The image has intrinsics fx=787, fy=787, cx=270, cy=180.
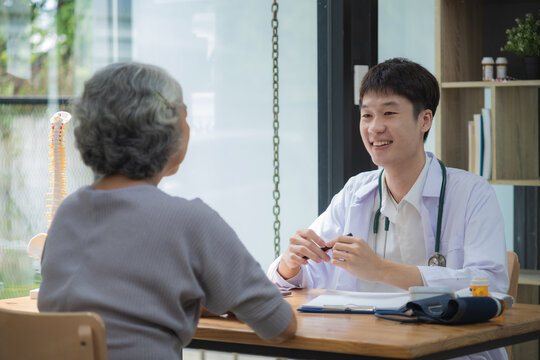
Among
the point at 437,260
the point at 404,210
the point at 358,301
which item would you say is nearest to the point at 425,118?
the point at 404,210

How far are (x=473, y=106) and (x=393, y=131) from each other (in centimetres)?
139

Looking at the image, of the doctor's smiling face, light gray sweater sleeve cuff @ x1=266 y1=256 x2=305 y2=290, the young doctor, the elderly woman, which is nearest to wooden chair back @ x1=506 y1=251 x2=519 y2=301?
the young doctor

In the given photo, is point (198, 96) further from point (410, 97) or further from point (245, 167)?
point (410, 97)

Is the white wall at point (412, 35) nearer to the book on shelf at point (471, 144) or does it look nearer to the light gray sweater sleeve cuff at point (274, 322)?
the book on shelf at point (471, 144)

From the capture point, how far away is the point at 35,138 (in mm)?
3604

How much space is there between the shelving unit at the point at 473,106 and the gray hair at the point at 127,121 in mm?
2196

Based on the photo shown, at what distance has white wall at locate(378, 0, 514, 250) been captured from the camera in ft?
12.0

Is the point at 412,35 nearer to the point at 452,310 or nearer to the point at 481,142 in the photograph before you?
the point at 481,142

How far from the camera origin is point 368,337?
1635mm

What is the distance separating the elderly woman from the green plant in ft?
7.50

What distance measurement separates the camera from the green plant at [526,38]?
11.2ft

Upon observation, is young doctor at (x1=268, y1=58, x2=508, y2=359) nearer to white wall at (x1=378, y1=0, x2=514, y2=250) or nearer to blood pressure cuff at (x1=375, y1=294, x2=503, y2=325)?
blood pressure cuff at (x1=375, y1=294, x2=503, y2=325)

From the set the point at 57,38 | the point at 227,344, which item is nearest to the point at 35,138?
the point at 57,38

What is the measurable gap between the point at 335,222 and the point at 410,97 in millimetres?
475
